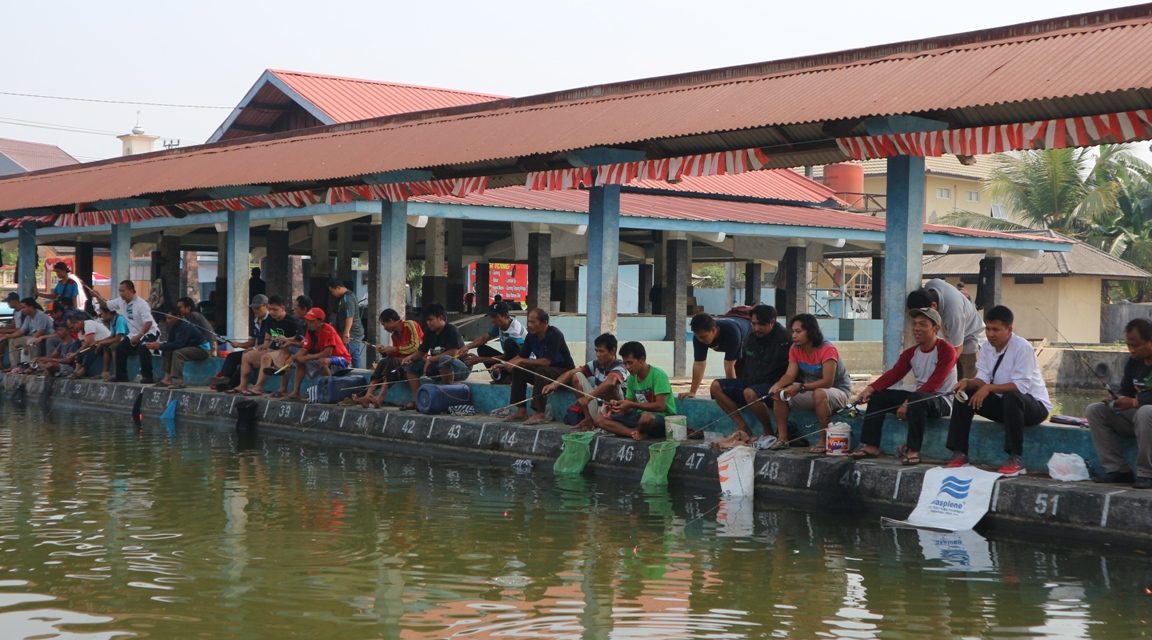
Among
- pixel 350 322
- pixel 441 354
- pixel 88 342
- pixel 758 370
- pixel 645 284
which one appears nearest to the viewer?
pixel 758 370

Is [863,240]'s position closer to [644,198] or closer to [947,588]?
[644,198]

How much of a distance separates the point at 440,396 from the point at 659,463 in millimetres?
3524

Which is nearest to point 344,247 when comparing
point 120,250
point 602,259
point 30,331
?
point 120,250

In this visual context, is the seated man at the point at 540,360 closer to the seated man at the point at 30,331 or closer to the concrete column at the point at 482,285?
the seated man at the point at 30,331

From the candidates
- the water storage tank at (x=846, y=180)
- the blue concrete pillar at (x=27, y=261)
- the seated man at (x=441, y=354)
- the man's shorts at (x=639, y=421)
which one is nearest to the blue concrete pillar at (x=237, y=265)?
the seated man at (x=441, y=354)

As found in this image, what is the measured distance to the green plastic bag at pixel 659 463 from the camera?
431 inches

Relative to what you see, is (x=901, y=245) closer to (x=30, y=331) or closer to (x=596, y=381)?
(x=596, y=381)

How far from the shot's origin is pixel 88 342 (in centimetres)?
1884

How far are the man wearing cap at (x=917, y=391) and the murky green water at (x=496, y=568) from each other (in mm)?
871

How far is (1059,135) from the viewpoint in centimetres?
948

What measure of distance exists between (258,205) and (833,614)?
41.7 feet

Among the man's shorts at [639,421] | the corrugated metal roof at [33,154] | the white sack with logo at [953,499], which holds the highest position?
the corrugated metal roof at [33,154]

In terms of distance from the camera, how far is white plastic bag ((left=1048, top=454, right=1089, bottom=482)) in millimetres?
8898

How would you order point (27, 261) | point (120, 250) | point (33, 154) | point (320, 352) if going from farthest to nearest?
point (33, 154) → point (27, 261) → point (120, 250) → point (320, 352)
